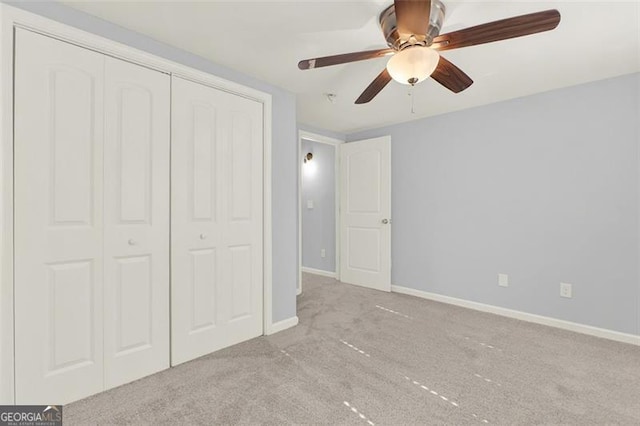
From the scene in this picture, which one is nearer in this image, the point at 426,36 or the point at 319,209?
the point at 426,36

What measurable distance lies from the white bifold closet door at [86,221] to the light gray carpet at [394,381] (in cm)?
25

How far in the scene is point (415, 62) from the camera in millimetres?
1616

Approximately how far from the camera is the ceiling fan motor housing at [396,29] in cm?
167

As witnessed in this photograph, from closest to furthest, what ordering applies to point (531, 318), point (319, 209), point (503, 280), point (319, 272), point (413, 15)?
1. point (413, 15)
2. point (531, 318)
3. point (503, 280)
4. point (319, 272)
5. point (319, 209)

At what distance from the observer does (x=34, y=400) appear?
170cm

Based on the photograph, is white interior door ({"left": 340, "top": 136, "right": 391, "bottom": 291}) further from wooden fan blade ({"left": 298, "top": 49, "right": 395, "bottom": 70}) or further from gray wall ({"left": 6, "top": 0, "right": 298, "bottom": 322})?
wooden fan blade ({"left": 298, "top": 49, "right": 395, "bottom": 70})

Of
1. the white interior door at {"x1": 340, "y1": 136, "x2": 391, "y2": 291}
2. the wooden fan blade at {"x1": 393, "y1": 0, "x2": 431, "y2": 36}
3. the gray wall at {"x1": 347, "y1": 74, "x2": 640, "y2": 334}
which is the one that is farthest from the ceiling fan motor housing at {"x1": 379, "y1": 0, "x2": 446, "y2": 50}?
the white interior door at {"x1": 340, "y1": 136, "x2": 391, "y2": 291}

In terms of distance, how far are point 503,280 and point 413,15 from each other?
294cm

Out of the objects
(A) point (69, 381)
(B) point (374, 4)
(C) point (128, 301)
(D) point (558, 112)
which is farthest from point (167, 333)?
(D) point (558, 112)

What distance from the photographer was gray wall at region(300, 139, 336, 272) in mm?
5230

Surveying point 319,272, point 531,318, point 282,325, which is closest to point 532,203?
point 531,318

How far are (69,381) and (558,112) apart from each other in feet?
14.2

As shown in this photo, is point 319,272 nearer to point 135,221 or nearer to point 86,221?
point 135,221

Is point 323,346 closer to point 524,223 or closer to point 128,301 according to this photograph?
point 128,301
